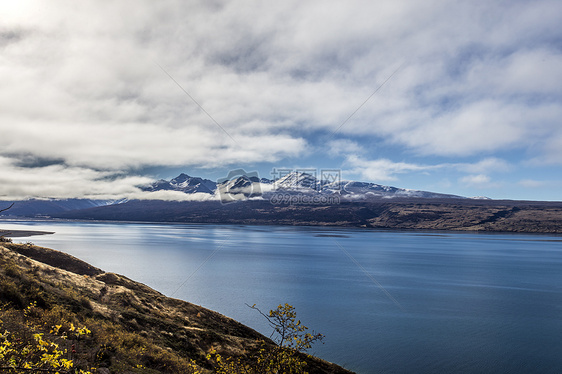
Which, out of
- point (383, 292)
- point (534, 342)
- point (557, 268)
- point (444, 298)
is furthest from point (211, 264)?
point (557, 268)

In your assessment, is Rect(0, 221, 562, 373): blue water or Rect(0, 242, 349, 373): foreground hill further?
Rect(0, 221, 562, 373): blue water

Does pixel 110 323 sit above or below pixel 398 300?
above

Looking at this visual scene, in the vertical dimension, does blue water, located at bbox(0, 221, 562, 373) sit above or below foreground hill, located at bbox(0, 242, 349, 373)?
below

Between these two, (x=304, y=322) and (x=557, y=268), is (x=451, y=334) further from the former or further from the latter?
(x=557, y=268)

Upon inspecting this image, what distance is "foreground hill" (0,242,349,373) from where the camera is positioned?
12.5 metres

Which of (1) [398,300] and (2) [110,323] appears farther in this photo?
(1) [398,300]

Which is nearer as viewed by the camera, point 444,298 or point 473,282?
point 444,298

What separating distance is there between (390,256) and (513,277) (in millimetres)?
32840

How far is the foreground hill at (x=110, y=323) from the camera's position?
1250 centimetres

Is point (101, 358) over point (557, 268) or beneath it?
over

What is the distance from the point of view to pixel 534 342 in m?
29.2

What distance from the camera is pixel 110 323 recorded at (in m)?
16.7

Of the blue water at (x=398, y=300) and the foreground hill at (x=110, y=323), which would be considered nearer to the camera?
the foreground hill at (x=110, y=323)

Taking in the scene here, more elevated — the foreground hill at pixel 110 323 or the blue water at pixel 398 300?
the foreground hill at pixel 110 323
